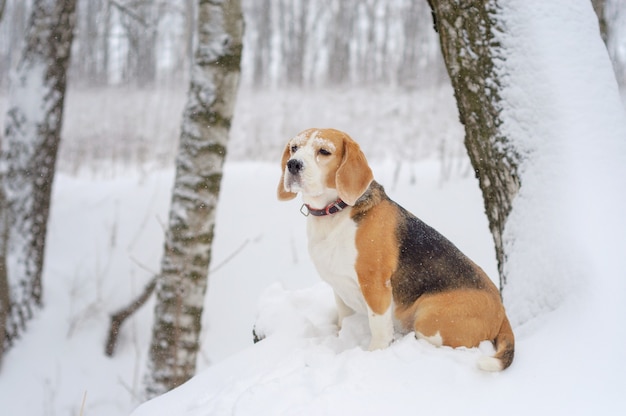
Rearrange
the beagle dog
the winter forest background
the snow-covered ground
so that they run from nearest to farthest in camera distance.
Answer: the beagle dog, the snow-covered ground, the winter forest background

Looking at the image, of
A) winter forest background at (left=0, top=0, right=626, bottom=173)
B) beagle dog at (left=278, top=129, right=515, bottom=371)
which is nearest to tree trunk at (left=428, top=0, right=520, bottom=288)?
beagle dog at (left=278, top=129, right=515, bottom=371)

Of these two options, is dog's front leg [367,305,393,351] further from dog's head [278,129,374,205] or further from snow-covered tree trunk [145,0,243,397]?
snow-covered tree trunk [145,0,243,397]

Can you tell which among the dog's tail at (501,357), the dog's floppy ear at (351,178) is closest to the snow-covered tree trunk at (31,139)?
the dog's floppy ear at (351,178)

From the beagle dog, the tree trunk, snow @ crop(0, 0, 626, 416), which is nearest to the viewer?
snow @ crop(0, 0, 626, 416)

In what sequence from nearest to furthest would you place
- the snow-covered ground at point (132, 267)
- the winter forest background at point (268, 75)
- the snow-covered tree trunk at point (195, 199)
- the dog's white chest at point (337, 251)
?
1. the dog's white chest at point (337, 251)
2. the snow-covered tree trunk at point (195, 199)
3. the snow-covered ground at point (132, 267)
4. the winter forest background at point (268, 75)

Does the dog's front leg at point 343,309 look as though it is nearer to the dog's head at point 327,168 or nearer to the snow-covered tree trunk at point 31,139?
the dog's head at point 327,168

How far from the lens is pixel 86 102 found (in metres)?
21.0

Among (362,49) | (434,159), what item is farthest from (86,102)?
(434,159)

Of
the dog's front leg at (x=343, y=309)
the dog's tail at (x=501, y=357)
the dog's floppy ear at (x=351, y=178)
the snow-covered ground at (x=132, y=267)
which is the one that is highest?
the dog's floppy ear at (x=351, y=178)

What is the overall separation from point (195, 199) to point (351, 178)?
7.47 ft

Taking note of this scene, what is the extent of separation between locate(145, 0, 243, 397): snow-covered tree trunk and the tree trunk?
1887 mm

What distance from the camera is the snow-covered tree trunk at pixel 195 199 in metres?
4.33

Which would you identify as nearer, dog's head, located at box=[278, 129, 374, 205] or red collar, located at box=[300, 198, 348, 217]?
dog's head, located at box=[278, 129, 374, 205]

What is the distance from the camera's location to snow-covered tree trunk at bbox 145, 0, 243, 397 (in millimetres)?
4328
